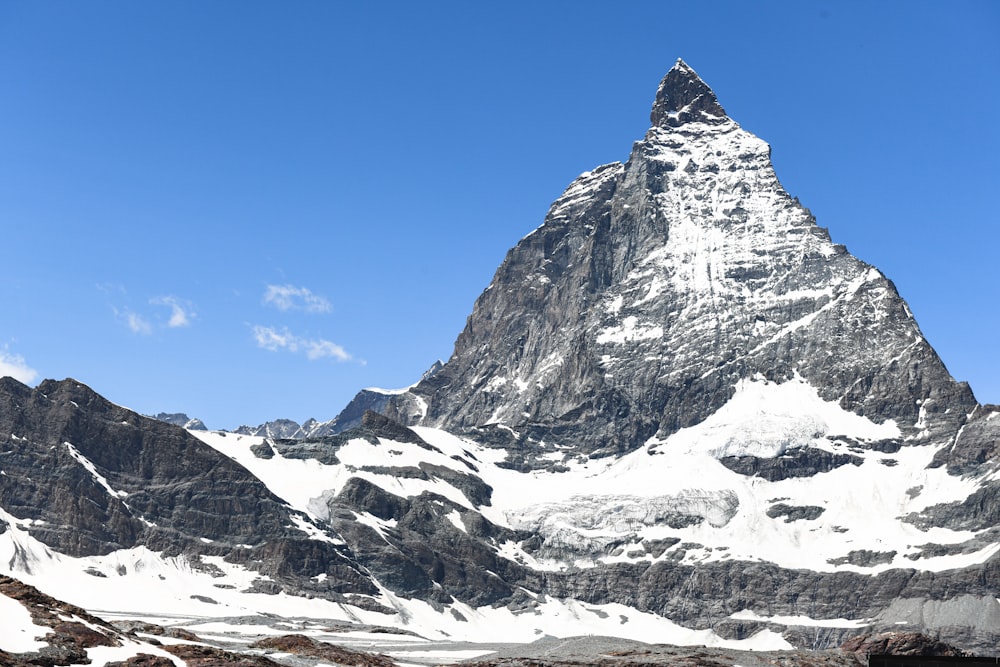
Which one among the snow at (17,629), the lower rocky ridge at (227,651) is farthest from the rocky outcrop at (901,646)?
the snow at (17,629)

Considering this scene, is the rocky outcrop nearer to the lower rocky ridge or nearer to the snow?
the lower rocky ridge

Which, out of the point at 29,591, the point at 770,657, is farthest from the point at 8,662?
the point at 770,657

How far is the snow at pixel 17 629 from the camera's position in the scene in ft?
292

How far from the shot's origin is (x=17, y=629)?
91500 millimetres

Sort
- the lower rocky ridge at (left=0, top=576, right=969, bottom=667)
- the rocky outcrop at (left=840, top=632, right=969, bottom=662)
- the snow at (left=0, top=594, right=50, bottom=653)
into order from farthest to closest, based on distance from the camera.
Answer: the rocky outcrop at (left=840, top=632, right=969, bottom=662) → the lower rocky ridge at (left=0, top=576, right=969, bottom=667) → the snow at (left=0, top=594, right=50, bottom=653)

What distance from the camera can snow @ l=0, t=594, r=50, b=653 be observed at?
89000mm

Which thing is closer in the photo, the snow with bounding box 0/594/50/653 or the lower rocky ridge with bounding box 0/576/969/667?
the snow with bounding box 0/594/50/653

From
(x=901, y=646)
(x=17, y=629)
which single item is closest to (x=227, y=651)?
(x=17, y=629)

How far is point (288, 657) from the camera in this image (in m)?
129

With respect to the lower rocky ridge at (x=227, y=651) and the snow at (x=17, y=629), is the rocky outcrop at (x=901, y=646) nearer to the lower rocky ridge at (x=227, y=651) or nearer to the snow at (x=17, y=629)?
the lower rocky ridge at (x=227, y=651)

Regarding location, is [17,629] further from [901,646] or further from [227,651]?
[901,646]

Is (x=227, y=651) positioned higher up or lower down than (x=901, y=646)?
lower down

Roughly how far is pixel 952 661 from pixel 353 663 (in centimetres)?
5873

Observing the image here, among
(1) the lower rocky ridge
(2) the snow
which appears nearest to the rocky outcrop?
(1) the lower rocky ridge
